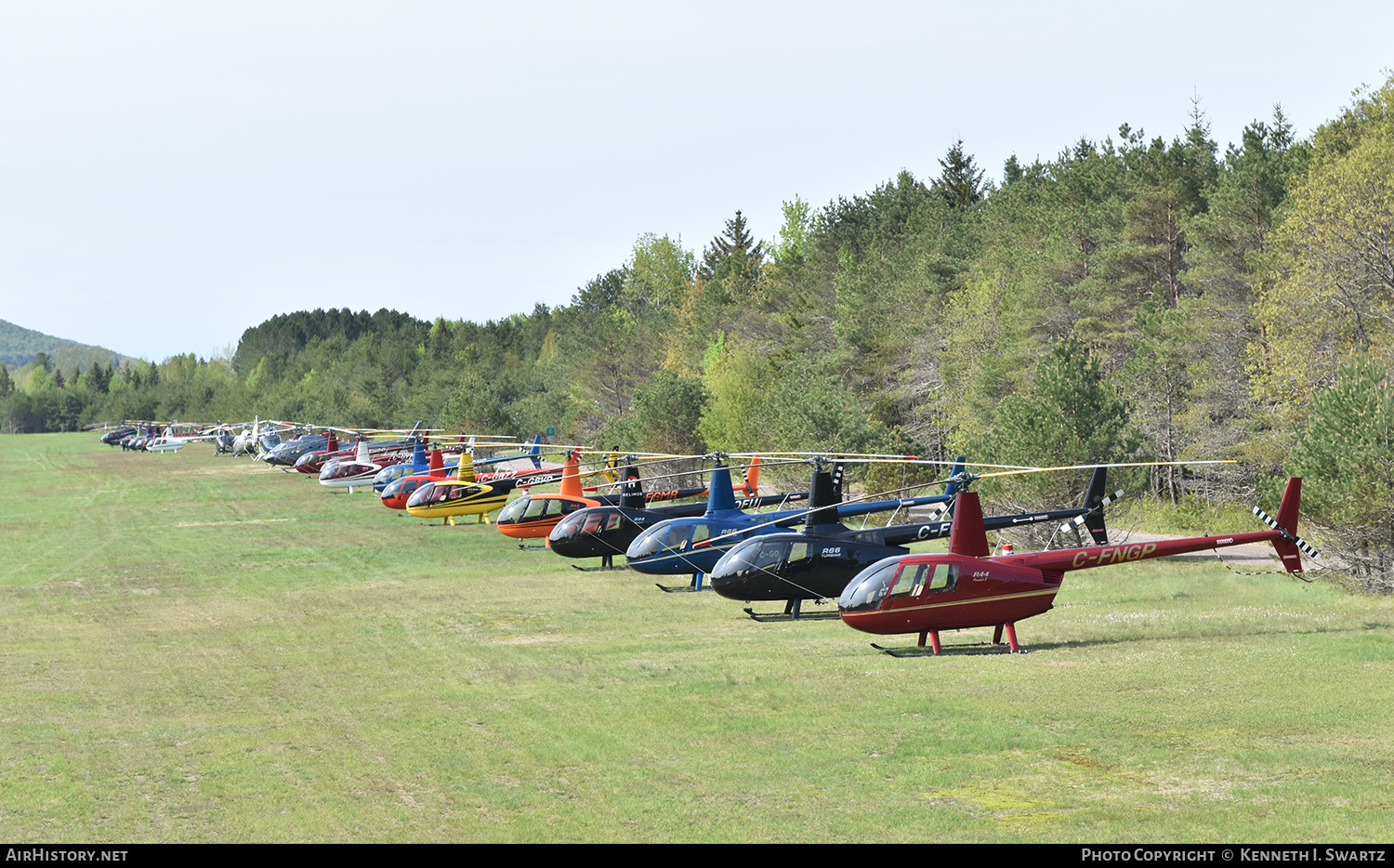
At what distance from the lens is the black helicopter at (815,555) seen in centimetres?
2645

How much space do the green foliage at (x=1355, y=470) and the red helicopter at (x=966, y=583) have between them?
5.29 metres

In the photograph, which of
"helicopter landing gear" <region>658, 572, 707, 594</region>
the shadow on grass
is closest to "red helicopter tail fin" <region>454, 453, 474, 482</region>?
"helicopter landing gear" <region>658, 572, 707, 594</region>

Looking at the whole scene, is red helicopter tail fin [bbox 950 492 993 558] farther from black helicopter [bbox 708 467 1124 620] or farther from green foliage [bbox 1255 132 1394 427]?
green foliage [bbox 1255 132 1394 427]

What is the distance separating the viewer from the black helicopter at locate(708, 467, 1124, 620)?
26.5 metres

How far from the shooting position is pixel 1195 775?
15.1 metres

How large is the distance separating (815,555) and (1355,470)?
1296cm

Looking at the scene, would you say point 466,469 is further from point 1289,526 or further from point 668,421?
point 1289,526

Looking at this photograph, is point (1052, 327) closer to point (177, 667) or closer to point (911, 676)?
point (911, 676)

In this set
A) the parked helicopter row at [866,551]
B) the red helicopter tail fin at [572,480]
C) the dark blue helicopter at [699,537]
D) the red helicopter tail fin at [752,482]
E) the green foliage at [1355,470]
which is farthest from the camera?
the red helicopter tail fin at [572,480]

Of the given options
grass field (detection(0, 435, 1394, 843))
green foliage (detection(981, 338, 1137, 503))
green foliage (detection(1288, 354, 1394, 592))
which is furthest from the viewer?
green foliage (detection(981, 338, 1137, 503))

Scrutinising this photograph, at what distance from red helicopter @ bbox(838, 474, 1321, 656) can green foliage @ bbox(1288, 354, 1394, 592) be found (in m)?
5.29

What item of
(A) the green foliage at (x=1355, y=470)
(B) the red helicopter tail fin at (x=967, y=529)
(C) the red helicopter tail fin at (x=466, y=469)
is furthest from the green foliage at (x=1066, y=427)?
(C) the red helicopter tail fin at (x=466, y=469)

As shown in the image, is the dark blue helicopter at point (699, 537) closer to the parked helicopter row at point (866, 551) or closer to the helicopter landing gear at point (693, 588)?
the parked helicopter row at point (866, 551)

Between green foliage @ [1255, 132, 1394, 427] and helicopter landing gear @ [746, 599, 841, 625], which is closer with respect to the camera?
helicopter landing gear @ [746, 599, 841, 625]
